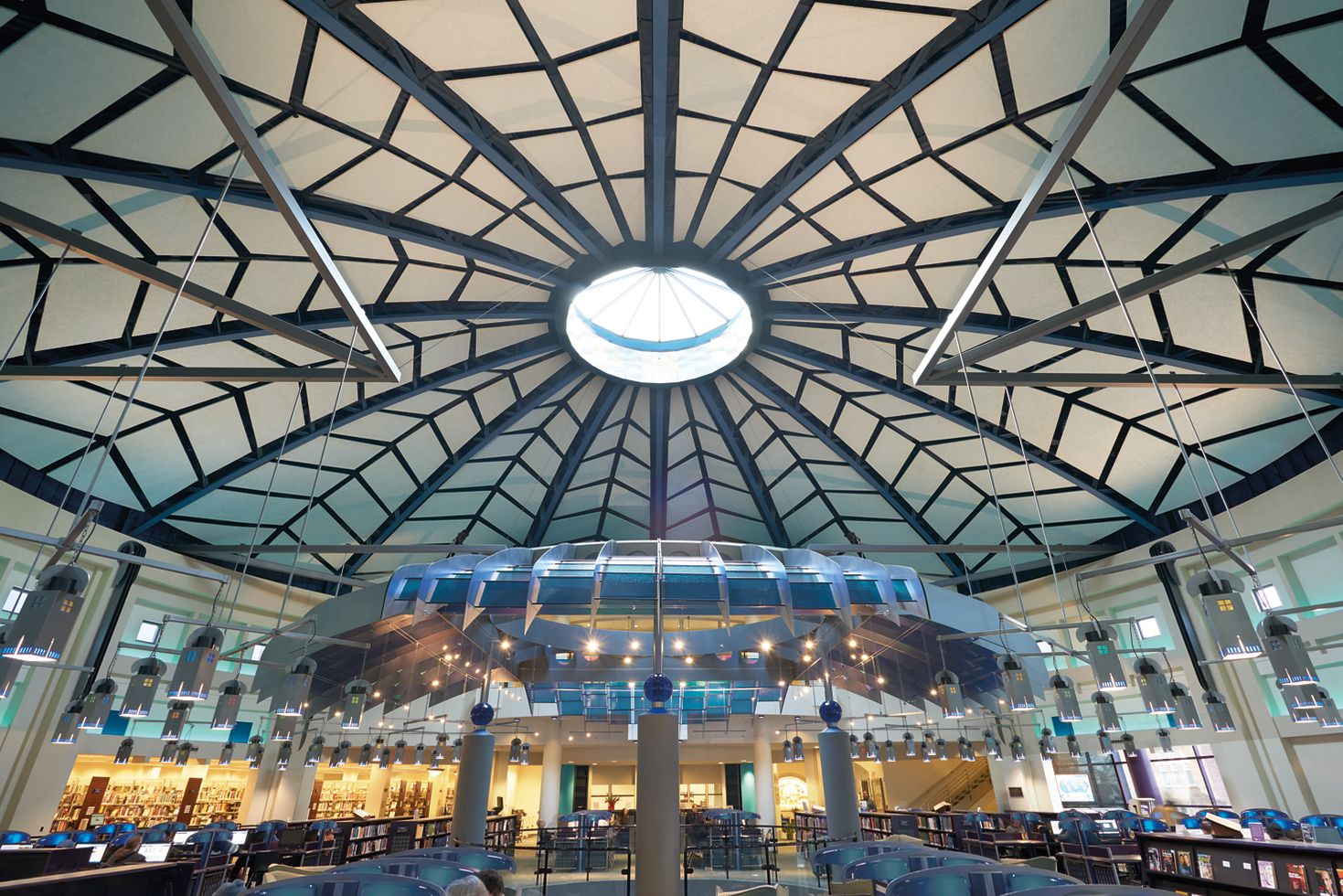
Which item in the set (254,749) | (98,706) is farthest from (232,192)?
(254,749)

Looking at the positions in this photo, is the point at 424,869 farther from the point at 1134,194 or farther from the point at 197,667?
the point at 1134,194

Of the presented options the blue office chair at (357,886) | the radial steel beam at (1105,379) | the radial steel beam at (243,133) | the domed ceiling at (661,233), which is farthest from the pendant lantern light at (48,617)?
the radial steel beam at (1105,379)

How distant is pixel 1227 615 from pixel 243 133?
12417mm

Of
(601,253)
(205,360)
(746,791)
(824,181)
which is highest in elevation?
(601,253)

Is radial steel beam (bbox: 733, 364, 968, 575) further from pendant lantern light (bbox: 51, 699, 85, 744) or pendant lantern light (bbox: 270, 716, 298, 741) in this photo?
pendant lantern light (bbox: 51, 699, 85, 744)

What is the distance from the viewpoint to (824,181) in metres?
13.4

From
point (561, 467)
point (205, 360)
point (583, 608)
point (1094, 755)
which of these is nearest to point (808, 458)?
point (561, 467)

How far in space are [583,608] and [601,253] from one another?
9236mm

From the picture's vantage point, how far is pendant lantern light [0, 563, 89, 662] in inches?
277

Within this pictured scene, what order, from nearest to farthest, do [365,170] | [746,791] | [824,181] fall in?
[365,170]
[824,181]
[746,791]

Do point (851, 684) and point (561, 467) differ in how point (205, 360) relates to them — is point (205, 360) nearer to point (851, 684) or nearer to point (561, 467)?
point (561, 467)

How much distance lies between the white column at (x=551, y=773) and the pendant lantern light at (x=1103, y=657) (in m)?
27.7

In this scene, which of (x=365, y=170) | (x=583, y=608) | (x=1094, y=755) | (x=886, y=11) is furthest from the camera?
(x=1094, y=755)

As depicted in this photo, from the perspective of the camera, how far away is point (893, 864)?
802 cm
